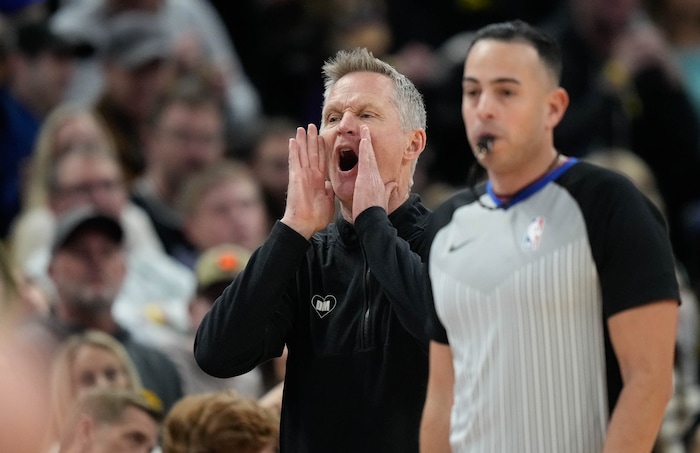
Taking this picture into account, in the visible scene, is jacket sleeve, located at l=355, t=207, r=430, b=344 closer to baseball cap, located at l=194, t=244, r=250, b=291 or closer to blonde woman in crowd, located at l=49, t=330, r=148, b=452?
blonde woman in crowd, located at l=49, t=330, r=148, b=452

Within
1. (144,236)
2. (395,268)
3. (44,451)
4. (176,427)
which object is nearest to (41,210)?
(144,236)

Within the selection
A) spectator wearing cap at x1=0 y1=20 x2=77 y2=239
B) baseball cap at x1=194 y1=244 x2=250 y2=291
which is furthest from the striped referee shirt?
spectator wearing cap at x1=0 y1=20 x2=77 y2=239

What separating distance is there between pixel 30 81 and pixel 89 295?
2517mm

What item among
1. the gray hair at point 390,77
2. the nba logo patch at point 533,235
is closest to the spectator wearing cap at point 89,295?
the gray hair at point 390,77

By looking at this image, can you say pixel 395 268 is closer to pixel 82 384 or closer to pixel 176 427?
pixel 176 427

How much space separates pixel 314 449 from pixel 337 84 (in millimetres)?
1091

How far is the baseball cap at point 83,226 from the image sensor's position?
6559mm

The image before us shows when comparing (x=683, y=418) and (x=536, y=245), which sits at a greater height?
(x=536, y=245)

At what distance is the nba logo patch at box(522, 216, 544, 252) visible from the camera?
356 cm

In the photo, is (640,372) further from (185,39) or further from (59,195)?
(185,39)

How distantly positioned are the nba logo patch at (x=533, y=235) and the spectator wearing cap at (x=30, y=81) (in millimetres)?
5087

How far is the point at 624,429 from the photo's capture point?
3385 millimetres

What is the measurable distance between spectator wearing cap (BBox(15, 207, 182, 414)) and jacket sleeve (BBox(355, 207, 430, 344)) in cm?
264

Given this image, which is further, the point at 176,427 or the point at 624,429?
the point at 176,427
